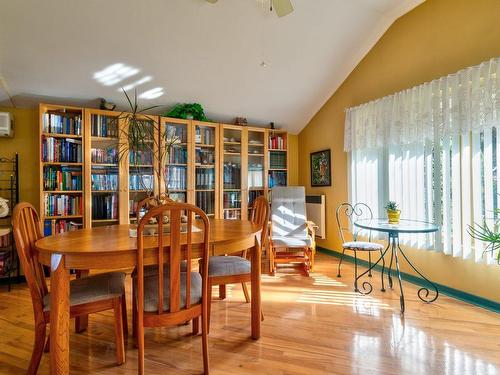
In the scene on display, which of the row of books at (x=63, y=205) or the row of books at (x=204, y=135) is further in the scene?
the row of books at (x=204, y=135)

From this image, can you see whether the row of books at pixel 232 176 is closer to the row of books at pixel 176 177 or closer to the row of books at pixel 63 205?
the row of books at pixel 176 177

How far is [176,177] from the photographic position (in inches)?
143

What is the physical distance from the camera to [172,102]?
3.58 meters

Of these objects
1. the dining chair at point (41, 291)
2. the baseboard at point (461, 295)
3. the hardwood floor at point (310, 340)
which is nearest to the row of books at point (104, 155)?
the hardwood floor at point (310, 340)

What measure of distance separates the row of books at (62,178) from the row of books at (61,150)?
11 cm

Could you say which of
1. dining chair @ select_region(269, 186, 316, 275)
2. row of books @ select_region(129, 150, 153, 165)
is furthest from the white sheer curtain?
row of books @ select_region(129, 150, 153, 165)

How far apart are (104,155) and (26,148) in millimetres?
783

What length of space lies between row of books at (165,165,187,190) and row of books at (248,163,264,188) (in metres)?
0.96

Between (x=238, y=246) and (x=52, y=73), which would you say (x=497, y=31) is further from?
(x=52, y=73)

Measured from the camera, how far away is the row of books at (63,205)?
3.03 meters

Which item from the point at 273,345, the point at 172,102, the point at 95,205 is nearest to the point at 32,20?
the point at 172,102

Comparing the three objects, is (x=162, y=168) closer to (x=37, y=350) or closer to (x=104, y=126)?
(x=104, y=126)

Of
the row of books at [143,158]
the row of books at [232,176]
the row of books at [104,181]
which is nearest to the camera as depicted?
the row of books at [104,181]

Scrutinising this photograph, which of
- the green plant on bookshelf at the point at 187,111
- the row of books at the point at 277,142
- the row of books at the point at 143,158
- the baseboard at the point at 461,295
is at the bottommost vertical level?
the baseboard at the point at 461,295
